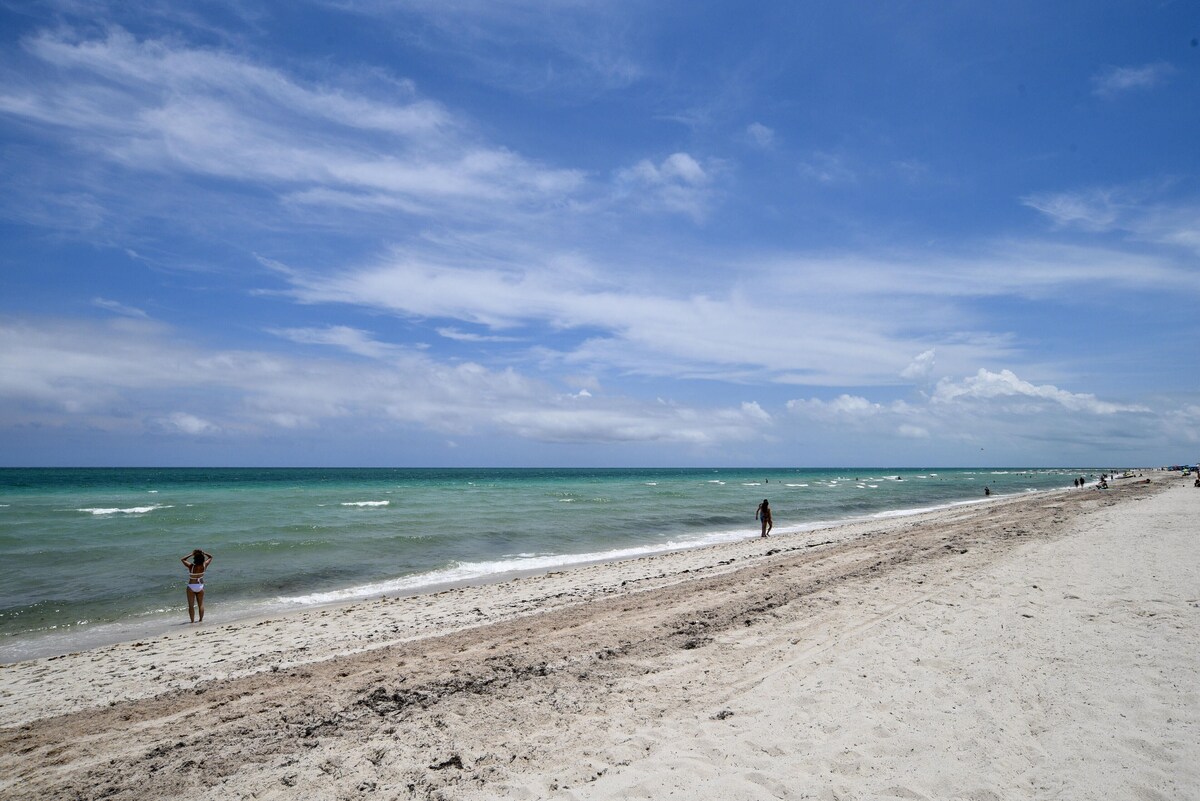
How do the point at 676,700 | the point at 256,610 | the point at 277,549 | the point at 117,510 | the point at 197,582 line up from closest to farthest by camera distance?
the point at 676,700 → the point at 197,582 → the point at 256,610 → the point at 277,549 → the point at 117,510

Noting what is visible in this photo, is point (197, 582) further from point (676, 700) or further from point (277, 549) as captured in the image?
point (676, 700)

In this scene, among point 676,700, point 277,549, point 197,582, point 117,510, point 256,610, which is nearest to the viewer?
point 676,700

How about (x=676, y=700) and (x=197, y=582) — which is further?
(x=197, y=582)

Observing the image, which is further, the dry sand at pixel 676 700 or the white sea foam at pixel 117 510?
the white sea foam at pixel 117 510

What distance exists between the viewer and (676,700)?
5984 millimetres

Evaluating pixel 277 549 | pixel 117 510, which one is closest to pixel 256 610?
pixel 277 549

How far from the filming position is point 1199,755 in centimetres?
448

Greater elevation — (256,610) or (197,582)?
(197,582)

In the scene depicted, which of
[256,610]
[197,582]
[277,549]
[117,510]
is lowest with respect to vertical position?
[256,610]

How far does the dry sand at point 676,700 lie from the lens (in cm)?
462

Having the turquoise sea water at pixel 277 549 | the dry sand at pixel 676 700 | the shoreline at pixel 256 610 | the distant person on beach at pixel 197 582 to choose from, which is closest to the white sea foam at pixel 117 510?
the turquoise sea water at pixel 277 549

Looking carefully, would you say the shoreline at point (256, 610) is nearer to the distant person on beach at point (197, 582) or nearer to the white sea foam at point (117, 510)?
the distant person on beach at point (197, 582)

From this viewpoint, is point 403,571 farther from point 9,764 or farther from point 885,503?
point 885,503

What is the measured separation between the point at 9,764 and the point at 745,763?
22.9ft
